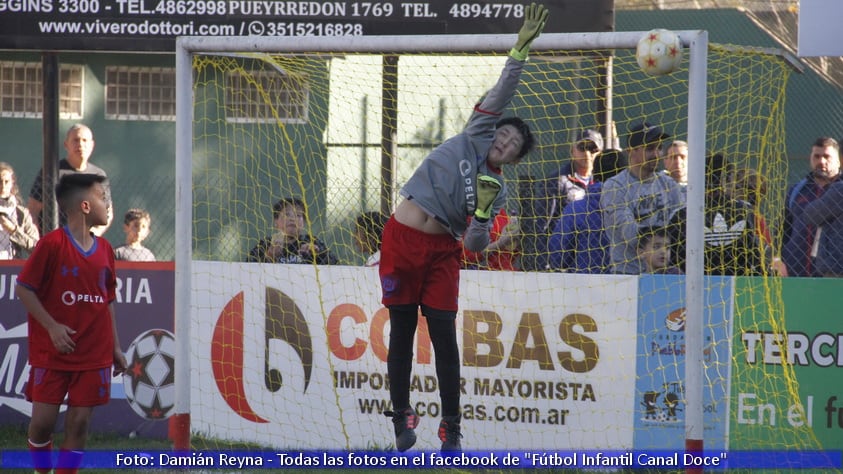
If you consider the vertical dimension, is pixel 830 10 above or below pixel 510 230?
above

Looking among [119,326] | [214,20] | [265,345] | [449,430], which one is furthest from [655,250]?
[214,20]

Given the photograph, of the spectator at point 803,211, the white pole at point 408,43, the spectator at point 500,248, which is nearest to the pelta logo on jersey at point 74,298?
the white pole at point 408,43

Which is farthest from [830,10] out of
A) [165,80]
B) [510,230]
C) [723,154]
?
[165,80]

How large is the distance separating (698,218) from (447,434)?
1769 mm

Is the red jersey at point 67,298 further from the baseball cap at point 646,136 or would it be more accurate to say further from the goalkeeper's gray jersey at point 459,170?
the baseball cap at point 646,136

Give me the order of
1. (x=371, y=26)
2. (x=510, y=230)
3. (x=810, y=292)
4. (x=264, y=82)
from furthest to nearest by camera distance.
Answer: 1. (x=371, y=26)
2. (x=264, y=82)
3. (x=510, y=230)
4. (x=810, y=292)

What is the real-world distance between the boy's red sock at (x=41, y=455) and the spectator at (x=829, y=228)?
5288mm

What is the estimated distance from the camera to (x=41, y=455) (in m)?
5.82

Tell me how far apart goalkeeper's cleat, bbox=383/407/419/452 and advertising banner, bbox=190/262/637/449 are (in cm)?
171

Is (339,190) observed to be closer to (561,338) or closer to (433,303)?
(561,338)

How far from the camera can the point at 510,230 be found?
7.30m

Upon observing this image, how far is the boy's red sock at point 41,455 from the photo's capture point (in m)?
5.80

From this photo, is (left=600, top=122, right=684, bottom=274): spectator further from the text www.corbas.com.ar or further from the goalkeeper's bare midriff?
→ the goalkeeper's bare midriff

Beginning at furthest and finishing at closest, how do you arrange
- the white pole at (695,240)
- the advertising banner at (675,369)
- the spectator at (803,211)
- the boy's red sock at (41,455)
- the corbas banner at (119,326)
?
1. the corbas banner at (119,326)
2. the spectator at (803,211)
3. the advertising banner at (675,369)
4. the boy's red sock at (41,455)
5. the white pole at (695,240)
